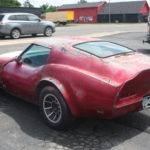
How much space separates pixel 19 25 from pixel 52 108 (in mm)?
15911

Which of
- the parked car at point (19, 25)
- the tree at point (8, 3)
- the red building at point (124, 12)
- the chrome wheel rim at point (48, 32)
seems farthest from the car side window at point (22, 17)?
the tree at point (8, 3)

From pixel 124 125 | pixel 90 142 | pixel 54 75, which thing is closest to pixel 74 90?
pixel 54 75

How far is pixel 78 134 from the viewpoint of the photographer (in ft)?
14.0

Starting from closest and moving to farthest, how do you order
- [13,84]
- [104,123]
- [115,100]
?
[115,100] < [104,123] < [13,84]

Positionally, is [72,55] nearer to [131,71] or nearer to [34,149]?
[131,71]

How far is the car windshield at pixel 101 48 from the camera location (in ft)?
14.8

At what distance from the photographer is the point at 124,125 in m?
4.57

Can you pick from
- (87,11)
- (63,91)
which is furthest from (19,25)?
(87,11)

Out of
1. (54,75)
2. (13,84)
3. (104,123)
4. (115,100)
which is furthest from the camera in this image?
(13,84)

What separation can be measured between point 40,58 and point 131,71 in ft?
5.27

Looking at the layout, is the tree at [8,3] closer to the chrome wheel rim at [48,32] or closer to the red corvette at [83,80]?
the chrome wheel rim at [48,32]

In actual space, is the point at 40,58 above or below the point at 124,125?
above

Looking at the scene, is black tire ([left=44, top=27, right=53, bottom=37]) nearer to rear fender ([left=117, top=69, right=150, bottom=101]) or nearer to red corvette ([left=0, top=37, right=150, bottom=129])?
red corvette ([left=0, top=37, right=150, bottom=129])

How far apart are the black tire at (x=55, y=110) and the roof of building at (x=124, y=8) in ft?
213
